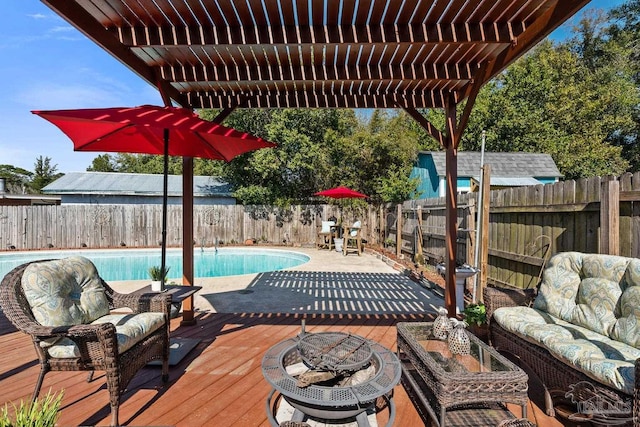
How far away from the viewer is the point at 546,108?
16219mm

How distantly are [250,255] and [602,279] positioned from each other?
10.2 meters

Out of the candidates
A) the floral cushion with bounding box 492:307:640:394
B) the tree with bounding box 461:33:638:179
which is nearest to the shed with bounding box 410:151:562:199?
the tree with bounding box 461:33:638:179

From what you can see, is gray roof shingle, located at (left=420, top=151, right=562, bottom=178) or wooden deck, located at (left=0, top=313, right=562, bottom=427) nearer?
wooden deck, located at (left=0, top=313, right=562, bottom=427)

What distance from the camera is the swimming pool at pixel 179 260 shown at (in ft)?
31.3

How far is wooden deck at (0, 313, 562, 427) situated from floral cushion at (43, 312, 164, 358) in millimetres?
405

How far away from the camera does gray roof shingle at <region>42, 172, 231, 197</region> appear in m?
14.5

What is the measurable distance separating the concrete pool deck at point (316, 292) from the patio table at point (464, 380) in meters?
2.23

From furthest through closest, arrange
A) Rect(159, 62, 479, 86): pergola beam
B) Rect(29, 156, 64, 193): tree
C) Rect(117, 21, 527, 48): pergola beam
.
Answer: Rect(29, 156, 64, 193): tree, Rect(159, 62, 479, 86): pergola beam, Rect(117, 21, 527, 48): pergola beam

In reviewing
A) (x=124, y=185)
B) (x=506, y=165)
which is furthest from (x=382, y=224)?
(x=124, y=185)

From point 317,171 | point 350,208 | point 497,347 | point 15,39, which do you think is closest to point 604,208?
point 497,347

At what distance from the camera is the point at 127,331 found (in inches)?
86.5

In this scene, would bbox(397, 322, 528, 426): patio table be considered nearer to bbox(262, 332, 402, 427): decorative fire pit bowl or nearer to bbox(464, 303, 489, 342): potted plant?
bbox(262, 332, 402, 427): decorative fire pit bowl

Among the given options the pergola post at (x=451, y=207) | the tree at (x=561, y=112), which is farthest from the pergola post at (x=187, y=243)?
the tree at (x=561, y=112)

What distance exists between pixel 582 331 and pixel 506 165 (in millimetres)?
10970
